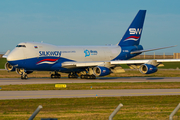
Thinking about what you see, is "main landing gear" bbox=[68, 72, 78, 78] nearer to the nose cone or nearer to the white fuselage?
the white fuselage

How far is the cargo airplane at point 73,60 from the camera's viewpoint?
42812 mm

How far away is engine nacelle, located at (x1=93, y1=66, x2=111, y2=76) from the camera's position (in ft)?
139

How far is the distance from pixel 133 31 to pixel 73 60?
13.9m

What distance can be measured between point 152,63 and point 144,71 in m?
1.71

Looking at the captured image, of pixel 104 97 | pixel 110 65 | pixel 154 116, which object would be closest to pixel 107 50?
pixel 110 65

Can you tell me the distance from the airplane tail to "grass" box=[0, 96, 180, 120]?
3113 centimetres

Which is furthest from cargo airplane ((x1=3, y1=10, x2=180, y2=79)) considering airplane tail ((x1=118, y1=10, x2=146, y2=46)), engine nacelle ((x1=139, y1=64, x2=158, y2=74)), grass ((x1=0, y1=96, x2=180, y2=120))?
grass ((x1=0, y1=96, x2=180, y2=120))

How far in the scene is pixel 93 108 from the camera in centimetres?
1912

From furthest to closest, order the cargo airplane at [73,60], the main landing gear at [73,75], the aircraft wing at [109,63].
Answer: the main landing gear at [73,75] → the aircraft wing at [109,63] → the cargo airplane at [73,60]

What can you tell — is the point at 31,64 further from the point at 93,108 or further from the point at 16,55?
the point at 93,108

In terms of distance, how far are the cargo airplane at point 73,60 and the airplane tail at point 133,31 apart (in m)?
1.74

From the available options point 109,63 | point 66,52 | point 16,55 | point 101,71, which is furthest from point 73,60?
point 16,55

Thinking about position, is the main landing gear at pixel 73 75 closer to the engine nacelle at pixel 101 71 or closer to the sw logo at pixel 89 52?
the sw logo at pixel 89 52

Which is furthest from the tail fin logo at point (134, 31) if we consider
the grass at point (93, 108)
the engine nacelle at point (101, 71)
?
the grass at point (93, 108)
